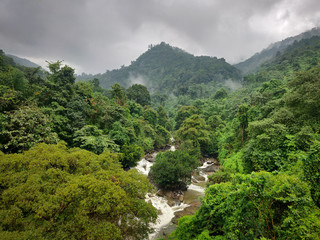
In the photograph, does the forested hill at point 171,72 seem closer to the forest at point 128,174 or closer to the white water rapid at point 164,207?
the forest at point 128,174

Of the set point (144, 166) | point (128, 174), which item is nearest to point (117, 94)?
point (144, 166)

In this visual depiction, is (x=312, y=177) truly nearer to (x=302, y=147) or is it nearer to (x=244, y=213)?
(x=244, y=213)

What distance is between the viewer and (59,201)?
6859 mm

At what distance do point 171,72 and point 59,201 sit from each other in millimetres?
141893

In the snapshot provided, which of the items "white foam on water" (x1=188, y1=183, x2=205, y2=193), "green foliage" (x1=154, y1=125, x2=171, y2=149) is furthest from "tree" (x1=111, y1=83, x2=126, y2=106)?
"white foam on water" (x1=188, y1=183, x2=205, y2=193)

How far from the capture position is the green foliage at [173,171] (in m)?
18.6

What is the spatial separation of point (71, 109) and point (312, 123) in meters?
25.7

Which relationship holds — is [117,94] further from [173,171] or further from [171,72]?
[171,72]

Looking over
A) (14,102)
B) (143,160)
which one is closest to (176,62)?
(143,160)

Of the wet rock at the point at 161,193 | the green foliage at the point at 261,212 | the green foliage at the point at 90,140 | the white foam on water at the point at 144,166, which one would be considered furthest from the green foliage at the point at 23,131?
the white foam on water at the point at 144,166

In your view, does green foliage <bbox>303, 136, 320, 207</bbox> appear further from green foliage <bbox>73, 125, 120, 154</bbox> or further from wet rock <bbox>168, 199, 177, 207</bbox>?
green foliage <bbox>73, 125, 120, 154</bbox>

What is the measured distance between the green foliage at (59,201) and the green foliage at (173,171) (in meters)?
9.87

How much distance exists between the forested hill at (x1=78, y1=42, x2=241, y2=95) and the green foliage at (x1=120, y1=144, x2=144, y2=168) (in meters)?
69.6

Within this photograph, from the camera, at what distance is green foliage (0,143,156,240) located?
6035 mm
